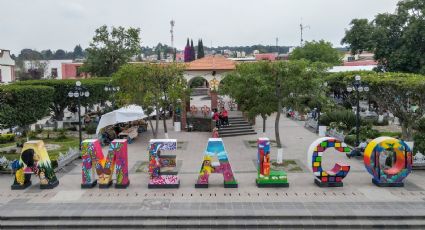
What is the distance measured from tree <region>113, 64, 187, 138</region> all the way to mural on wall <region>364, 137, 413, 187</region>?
39.3 feet

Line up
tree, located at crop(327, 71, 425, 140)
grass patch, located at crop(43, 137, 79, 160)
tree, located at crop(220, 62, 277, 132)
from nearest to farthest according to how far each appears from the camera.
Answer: tree, located at crop(327, 71, 425, 140), tree, located at crop(220, 62, 277, 132), grass patch, located at crop(43, 137, 79, 160)

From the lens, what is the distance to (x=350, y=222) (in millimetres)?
13859

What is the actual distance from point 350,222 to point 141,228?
686cm

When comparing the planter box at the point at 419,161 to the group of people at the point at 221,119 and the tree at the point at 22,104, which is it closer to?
the group of people at the point at 221,119

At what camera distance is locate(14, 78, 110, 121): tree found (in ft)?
117

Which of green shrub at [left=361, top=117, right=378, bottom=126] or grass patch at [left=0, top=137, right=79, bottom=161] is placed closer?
grass patch at [left=0, top=137, right=79, bottom=161]

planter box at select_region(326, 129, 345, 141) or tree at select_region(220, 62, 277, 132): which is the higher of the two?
tree at select_region(220, 62, 277, 132)

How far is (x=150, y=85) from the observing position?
2519 cm

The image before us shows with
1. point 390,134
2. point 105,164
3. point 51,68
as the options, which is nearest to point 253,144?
point 390,134

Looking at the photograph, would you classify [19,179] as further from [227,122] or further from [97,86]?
[97,86]

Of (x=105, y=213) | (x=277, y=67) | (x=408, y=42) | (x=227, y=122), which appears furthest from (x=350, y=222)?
(x=408, y=42)

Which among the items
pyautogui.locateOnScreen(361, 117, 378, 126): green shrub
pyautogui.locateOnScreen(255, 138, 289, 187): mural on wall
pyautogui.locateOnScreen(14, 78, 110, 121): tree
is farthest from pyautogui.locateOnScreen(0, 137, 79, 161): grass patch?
pyautogui.locateOnScreen(361, 117, 378, 126): green shrub

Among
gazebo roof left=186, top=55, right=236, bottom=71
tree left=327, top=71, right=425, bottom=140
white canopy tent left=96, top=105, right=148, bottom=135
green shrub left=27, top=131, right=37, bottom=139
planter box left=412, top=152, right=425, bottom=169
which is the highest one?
gazebo roof left=186, top=55, right=236, bottom=71

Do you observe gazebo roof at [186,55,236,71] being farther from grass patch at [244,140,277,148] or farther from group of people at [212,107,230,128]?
grass patch at [244,140,277,148]
